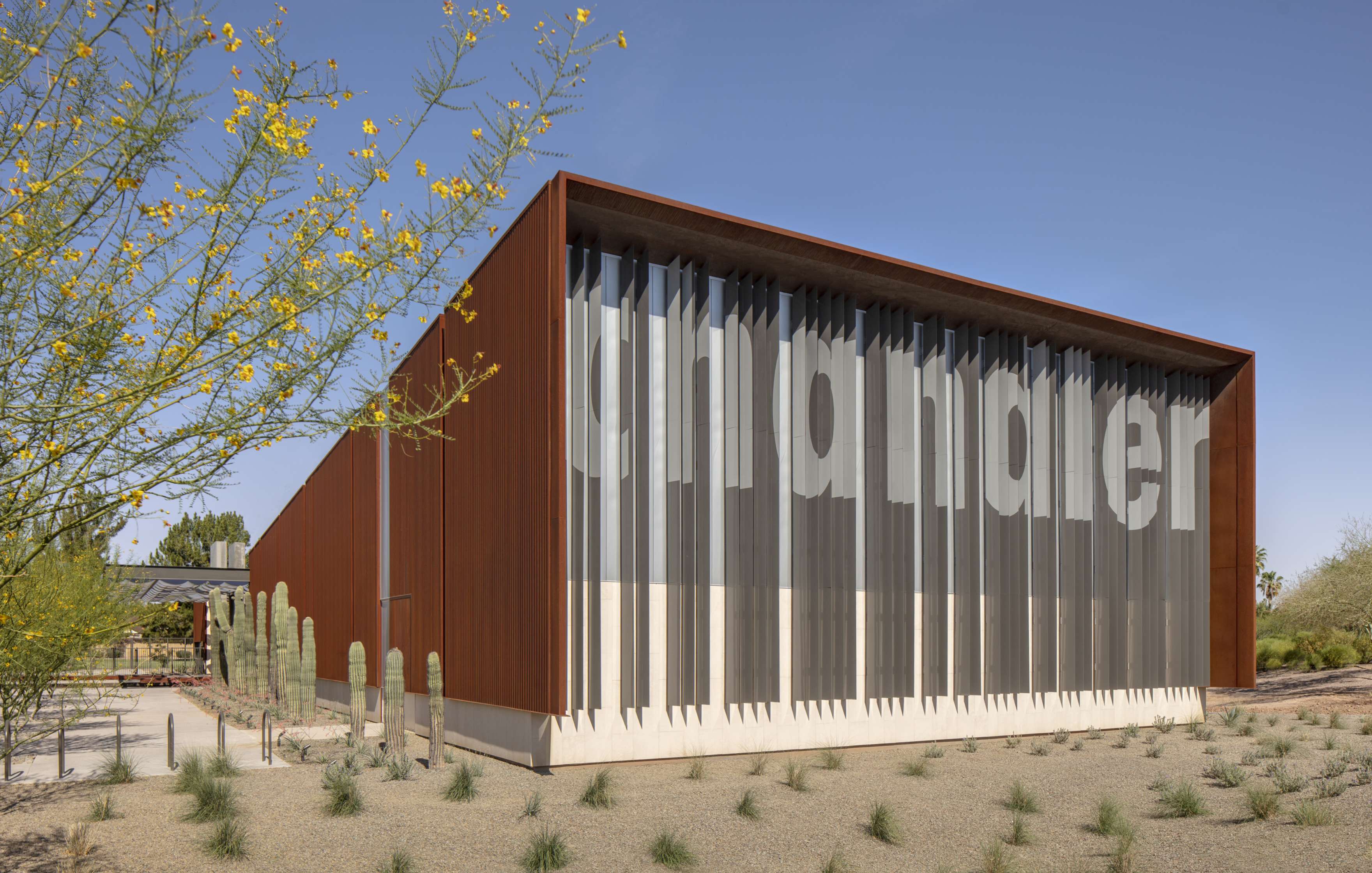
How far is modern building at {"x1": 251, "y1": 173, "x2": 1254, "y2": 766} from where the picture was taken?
14.9 meters

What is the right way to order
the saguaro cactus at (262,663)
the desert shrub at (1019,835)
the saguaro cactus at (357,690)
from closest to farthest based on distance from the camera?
the desert shrub at (1019,835)
the saguaro cactus at (357,690)
the saguaro cactus at (262,663)

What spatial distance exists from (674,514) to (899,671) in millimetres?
5634

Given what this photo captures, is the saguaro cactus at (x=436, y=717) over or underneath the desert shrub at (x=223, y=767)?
over

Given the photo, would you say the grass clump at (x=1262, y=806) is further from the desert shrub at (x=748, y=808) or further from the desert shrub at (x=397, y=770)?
the desert shrub at (x=397, y=770)

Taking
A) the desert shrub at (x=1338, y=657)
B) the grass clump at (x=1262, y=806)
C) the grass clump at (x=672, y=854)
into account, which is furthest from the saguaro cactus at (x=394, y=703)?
the desert shrub at (x=1338, y=657)

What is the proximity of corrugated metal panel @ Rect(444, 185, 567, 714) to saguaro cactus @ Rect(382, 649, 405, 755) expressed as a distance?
149cm

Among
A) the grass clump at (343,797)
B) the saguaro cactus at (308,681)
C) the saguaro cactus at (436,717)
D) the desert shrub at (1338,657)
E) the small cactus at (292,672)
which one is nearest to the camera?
the grass clump at (343,797)

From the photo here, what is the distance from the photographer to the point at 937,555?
18812 mm

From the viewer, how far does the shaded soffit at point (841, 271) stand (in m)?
15.2

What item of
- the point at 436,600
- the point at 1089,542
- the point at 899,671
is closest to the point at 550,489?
the point at 436,600

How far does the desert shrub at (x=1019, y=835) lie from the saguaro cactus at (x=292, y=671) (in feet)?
56.6

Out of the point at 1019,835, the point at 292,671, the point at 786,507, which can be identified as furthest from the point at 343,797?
the point at 292,671

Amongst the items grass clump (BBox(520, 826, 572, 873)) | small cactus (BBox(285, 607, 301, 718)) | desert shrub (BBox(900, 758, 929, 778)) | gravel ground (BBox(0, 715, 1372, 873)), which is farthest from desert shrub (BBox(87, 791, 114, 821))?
small cactus (BBox(285, 607, 301, 718))

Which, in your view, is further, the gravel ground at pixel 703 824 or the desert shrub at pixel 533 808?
the desert shrub at pixel 533 808
